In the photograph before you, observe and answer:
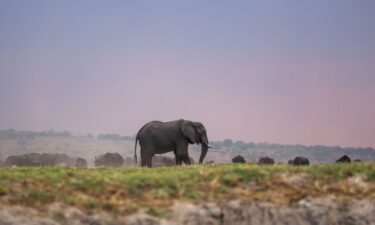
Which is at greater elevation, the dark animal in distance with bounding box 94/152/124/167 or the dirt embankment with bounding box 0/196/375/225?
the dirt embankment with bounding box 0/196/375/225

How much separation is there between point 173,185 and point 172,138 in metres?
18.3

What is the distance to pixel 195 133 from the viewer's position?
37719 millimetres

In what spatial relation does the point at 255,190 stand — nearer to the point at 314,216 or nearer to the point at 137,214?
the point at 314,216

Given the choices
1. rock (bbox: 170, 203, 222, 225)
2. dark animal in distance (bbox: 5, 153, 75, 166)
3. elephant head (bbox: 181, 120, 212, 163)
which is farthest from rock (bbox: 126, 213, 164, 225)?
dark animal in distance (bbox: 5, 153, 75, 166)

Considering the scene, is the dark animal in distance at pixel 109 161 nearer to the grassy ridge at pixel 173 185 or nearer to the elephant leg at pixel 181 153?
the elephant leg at pixel 181 153

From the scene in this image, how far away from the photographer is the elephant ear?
37031 millimetres

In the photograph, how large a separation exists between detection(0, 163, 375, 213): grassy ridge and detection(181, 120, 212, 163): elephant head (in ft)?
50.5

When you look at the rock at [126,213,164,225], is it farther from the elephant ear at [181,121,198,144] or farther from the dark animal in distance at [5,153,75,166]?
the dark animal in distance at [5,153,75,166]

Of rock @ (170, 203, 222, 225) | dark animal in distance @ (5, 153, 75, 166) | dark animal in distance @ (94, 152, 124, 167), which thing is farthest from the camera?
dark animal in distance @ (94, 152, 124, 167)

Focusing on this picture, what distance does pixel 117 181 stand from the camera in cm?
1953

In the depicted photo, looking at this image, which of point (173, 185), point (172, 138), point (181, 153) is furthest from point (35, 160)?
point (173, 185)

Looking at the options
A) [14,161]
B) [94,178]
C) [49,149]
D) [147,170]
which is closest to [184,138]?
[147,170]

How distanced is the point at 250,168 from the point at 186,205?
3536mm

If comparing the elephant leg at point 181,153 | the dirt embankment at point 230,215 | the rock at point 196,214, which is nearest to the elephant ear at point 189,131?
the elephant leg at point 181,153
